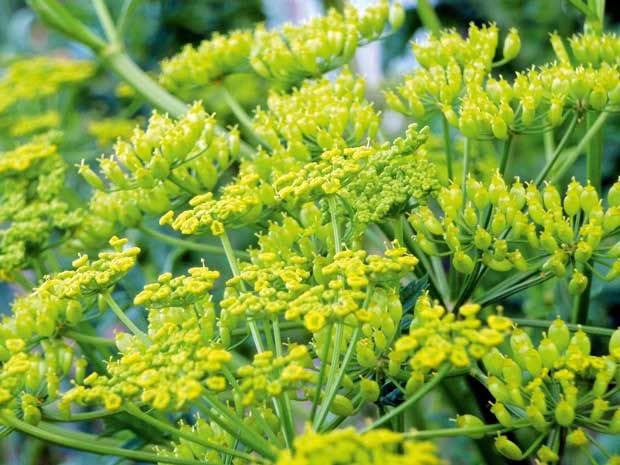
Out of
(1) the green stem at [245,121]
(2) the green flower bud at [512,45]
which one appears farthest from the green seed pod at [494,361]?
(2) the green flower bud at [512,45]

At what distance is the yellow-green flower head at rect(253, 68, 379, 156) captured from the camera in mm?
1172

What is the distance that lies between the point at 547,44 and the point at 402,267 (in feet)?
7.02

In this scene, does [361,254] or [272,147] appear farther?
[272,147]

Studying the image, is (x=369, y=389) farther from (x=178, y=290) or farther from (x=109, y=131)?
(x=109, y=131)

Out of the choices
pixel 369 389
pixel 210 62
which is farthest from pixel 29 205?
pixel 369 389

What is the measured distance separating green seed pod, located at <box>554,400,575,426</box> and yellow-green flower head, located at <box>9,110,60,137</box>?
148 cm

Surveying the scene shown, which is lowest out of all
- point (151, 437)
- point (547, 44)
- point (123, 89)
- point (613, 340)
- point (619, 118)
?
point (619, 118)

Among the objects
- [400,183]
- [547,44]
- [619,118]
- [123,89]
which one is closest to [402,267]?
[400,183]

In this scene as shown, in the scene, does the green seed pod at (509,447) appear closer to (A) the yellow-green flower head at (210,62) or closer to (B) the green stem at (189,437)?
(B) the green stem at (189,437)

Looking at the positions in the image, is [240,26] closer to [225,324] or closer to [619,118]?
[619,118]

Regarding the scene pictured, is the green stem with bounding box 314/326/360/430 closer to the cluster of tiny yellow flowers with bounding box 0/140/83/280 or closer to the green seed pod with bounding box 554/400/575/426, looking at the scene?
the green seed pod with bounding box 554/400/575/426

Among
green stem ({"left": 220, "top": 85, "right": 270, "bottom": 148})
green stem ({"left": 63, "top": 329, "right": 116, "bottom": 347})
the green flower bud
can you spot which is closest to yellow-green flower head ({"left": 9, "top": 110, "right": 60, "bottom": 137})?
green stem ({"left": 220, "top": 85, "right": 270, "bottom": 148})

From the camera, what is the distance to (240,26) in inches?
117

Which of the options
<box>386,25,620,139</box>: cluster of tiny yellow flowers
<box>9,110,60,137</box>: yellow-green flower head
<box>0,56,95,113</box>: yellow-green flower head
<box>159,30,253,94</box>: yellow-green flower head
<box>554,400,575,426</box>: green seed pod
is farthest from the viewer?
<box>0,56,95,113</box>: yellow-green flower head
